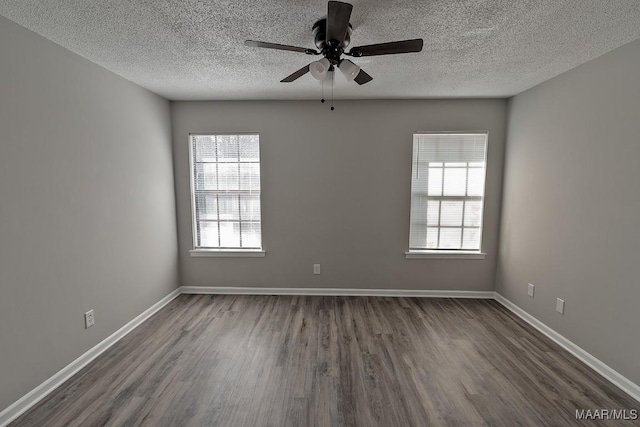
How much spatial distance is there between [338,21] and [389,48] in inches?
13.8

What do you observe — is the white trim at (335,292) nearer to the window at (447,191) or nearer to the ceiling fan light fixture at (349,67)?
the window at (447,191)

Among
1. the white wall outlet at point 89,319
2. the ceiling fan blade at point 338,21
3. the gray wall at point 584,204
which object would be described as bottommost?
the white wall outlet at point 89,319

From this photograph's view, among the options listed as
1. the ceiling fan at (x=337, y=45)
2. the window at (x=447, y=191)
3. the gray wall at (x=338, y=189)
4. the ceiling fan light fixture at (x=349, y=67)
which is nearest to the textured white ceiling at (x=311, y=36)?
the ceiling fan at (x=337, y=45)

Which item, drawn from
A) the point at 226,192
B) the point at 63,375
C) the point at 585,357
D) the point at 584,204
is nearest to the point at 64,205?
the point at 63,375

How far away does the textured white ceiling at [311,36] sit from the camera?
1.56 metres

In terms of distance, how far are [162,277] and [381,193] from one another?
2927 mm

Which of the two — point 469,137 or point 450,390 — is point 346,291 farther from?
point 469,137

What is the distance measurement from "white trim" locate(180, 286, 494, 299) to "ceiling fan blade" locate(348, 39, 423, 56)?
279 cm

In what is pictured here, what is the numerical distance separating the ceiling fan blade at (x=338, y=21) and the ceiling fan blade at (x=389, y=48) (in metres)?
0.12

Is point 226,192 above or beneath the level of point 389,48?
beneath

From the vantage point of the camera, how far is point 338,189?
3.45m

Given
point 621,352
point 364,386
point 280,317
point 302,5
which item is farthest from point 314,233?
point 621,352

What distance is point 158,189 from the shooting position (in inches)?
125

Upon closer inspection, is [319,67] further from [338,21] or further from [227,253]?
[227,253]
